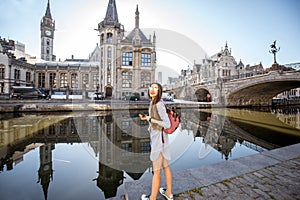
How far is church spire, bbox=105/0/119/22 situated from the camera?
104ft

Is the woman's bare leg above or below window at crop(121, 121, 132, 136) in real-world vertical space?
above

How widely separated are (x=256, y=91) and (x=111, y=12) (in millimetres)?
31384

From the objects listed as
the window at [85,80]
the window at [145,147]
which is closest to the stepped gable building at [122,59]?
the window at [85,80]

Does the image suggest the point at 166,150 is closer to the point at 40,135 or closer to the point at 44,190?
the point at 44,190

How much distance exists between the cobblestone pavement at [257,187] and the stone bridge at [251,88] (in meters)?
21.3

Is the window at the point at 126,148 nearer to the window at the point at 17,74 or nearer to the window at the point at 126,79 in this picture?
the window at the point at 126,79

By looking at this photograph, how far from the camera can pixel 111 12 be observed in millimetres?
32750

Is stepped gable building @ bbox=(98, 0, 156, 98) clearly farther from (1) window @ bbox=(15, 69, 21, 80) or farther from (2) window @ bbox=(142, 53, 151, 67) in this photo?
(1) window @ bbox=(15, 69, 21, 80)

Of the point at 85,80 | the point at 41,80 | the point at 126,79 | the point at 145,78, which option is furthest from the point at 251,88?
the point at 41,80

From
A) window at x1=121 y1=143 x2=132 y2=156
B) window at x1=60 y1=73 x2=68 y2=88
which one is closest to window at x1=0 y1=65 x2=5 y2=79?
window at x1=60 y1=73 x2=68 y2=88

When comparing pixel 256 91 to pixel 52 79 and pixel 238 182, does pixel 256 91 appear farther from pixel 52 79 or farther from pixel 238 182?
pixel 52 79

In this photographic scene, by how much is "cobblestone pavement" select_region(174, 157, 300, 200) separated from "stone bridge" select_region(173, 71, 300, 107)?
21279 mm

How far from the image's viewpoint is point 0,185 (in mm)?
3795

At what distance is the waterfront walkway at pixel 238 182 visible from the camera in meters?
2.50
